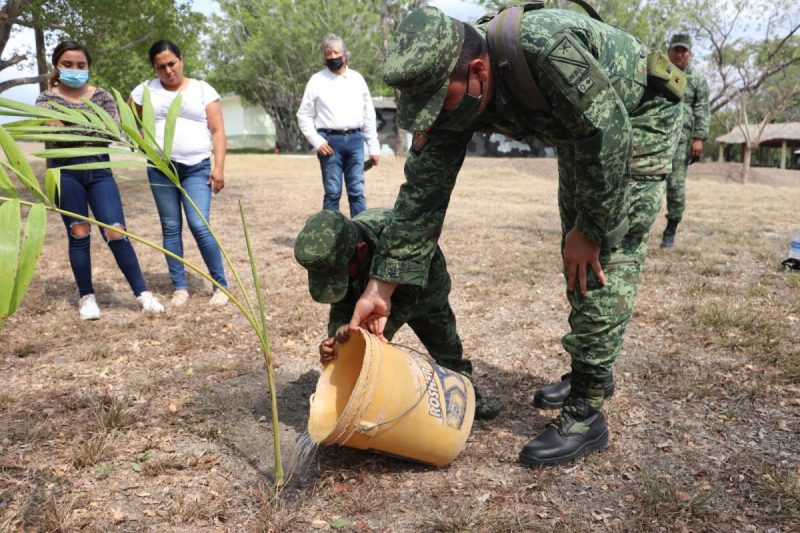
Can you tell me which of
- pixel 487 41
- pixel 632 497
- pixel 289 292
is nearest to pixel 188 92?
pixel 289 292

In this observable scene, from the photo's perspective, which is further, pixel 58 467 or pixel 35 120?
pixel 58 467

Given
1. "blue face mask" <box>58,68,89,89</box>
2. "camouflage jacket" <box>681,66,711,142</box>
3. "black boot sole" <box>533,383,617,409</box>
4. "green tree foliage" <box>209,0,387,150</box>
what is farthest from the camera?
"green tree foliage" <box>209,0,387,150</box>

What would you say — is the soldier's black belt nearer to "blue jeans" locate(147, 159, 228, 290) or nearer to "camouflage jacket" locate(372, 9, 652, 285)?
"blue jeans" locate(147, 159, 228, 290)

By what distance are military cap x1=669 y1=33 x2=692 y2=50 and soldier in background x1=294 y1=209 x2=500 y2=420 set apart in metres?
4.19

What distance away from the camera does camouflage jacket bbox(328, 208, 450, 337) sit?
2404mm

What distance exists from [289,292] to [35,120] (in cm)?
319

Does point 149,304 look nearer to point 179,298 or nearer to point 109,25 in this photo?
point 179,298

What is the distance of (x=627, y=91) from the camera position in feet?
6.79

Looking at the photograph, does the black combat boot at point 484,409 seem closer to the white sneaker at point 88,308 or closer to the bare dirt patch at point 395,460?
the bare dirt patch at point 395,460

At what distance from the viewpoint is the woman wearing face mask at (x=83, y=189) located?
365 cm

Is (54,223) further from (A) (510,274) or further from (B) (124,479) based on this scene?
(B) (124,479)

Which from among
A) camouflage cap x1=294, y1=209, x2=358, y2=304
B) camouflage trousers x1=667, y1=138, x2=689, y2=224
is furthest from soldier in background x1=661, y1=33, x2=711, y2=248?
camouflage cap x1=294, y1=209, x2=358, y2=304

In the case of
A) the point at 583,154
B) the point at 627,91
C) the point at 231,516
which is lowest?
the point at 231,516

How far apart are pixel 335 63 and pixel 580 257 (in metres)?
3.78
